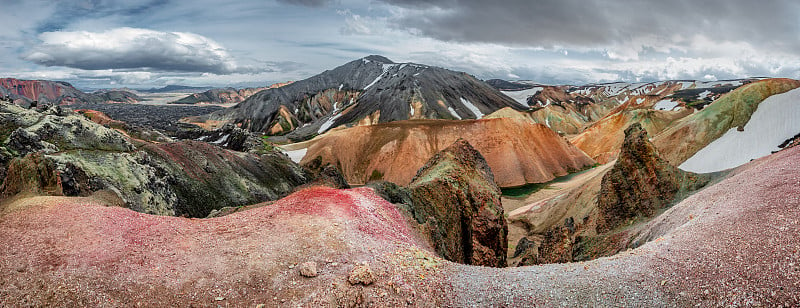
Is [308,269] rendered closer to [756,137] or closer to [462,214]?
[462,214]

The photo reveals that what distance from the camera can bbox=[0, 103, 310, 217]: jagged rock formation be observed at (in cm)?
1866

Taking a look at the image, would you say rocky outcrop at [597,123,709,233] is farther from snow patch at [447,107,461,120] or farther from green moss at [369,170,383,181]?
snow patch at [447,107,461,120]

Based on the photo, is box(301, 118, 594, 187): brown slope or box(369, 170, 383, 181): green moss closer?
box(369, 170, 383, 181): green moss

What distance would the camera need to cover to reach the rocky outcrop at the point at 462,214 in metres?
23.2

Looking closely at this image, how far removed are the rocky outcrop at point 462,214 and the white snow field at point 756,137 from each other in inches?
971

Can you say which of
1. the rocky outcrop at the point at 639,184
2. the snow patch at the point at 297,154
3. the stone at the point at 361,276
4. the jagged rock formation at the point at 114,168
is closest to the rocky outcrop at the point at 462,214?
the rocky outcrop at the point at 639,184

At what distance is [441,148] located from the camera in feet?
260

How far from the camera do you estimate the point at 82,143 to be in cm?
2631

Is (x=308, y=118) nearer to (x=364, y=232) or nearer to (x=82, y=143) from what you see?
(x=82, y=143)

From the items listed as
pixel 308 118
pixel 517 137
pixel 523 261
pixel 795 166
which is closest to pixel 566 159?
pixel 517 137

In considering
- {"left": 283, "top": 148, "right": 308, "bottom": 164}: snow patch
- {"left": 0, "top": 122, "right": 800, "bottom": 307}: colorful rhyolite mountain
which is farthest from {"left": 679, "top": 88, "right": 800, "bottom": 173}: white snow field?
{"left": 283, "top": 148, "right": 308, "bottom": 164}: snow patch

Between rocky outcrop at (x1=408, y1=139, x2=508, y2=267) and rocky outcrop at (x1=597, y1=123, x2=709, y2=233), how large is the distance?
7.85m

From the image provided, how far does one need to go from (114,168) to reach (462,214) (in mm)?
24740

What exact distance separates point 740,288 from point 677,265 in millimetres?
1720
